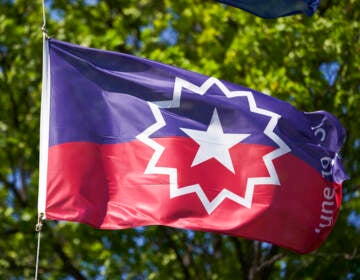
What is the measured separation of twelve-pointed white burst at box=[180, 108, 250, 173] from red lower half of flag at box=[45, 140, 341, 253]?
5 centimetres

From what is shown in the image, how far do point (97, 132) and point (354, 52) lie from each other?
4.72 meters

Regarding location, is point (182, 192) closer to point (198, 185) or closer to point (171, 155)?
point (198, 185)

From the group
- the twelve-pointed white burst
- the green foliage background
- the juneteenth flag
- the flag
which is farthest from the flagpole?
the green foliage background

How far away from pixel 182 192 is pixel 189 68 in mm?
4257

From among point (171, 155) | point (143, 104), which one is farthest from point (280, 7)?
point (171, 155)

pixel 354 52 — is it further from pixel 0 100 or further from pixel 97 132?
pixel 0 100

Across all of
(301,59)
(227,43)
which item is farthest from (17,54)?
(301,59)

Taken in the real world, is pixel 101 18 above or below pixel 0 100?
above

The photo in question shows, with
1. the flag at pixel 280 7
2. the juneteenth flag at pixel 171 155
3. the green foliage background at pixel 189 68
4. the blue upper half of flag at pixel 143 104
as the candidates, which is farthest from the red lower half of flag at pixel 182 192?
the green foliage background at pixel 189 68

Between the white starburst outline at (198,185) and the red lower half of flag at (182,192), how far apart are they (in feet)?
0.04

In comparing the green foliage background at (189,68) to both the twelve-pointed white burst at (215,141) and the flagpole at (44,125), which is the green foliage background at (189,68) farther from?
the flagpole at (44,125)

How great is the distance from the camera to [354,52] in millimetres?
10648

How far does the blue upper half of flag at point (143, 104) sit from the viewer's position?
23.5ft

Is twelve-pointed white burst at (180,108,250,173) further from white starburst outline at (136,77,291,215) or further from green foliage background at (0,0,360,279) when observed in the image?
green foliage background at (0,0,360,279)
